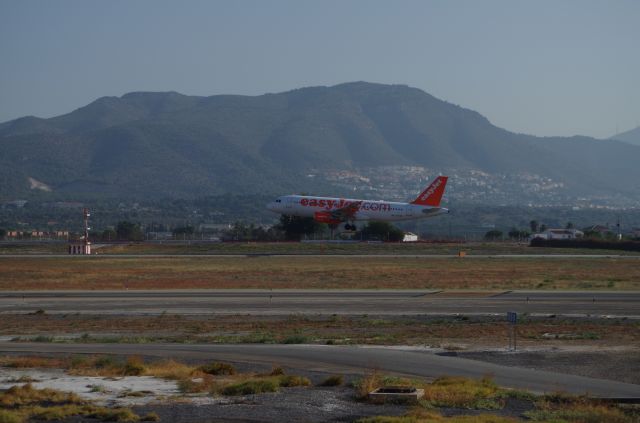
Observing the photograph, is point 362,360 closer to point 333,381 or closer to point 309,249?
point 333,381

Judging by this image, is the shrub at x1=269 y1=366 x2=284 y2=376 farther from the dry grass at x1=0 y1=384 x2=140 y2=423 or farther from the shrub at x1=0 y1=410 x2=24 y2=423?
the shrub at x1=0 y1=410 x2=24 y2=423

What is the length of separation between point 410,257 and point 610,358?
2237 inches

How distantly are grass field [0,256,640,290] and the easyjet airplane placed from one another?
17.5 meters

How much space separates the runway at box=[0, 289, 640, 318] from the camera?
40.5 m

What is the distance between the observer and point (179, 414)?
1867 centimetres

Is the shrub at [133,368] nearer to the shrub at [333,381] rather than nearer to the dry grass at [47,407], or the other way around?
the dry grass at [47,407]

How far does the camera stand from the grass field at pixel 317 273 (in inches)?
2183

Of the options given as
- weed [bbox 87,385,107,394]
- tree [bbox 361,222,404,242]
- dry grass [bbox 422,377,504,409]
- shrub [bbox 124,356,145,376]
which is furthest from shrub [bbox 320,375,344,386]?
tree [bbox 361,222,404,242]

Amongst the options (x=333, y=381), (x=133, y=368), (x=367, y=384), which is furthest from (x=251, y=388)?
(x=133, y=368)

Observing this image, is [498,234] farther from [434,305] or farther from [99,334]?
[99,334]

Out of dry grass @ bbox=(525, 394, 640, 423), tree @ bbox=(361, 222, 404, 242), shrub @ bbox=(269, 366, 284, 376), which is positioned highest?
tree @ bbox=(361, 222, 404, 242)

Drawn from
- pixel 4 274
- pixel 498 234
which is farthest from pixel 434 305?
pixel 498 234

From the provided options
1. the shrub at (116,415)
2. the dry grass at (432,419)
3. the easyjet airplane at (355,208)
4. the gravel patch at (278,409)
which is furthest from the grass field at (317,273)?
the shrub at (116,415)

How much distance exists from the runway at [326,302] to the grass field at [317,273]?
4.25 m
